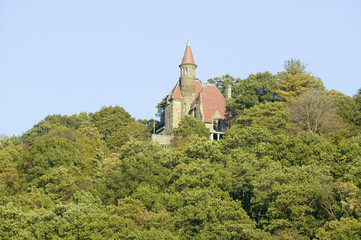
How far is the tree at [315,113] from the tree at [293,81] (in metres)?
3.55

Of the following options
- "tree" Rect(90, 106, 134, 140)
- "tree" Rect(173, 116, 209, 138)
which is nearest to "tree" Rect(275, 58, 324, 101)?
"tree" Rect(173, 116, 209, 138)

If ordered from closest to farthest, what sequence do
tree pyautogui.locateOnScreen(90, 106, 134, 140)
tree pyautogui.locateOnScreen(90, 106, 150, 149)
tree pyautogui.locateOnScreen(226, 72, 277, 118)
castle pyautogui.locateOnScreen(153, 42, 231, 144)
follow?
tree pyautogui.locateOnScreen(226, 72, 277, 118) → tree pyautogui.locateOnScreen(90, 106, 150, 149) → castle pyautogui.locateOnScreen(153, 42, 231, 144) → tree pyautogui.locateOnScreen(90, 106, 134, 140)

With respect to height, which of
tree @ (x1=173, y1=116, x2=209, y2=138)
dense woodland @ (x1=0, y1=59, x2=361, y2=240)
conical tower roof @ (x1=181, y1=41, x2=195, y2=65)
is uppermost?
conical tower roof @ (x1=181, y1=41, x2=195, y2=65)

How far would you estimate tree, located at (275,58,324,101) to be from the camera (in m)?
79.2

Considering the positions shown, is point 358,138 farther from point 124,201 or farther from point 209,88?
point 209,88

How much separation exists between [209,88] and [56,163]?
2221cm

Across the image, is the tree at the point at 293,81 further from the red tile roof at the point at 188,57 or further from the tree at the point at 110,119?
the tree at the point at 110,119

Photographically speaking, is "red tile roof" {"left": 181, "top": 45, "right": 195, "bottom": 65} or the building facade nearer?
the building facade

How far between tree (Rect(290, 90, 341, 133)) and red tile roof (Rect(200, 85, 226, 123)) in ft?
33.4

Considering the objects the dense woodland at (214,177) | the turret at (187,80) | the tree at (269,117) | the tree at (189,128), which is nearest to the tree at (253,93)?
the dense woodland at (214,177)

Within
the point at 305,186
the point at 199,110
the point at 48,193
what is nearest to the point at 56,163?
the point at 48,193

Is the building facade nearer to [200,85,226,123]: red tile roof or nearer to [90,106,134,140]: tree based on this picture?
[200,85,226,123]: red tile roof

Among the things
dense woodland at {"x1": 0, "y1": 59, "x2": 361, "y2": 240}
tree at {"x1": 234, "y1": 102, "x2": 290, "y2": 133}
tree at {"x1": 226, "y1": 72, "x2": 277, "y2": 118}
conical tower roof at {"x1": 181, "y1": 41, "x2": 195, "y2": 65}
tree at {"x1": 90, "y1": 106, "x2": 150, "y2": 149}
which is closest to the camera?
dense woodland at {"x1": 0, "y1": 59, "x2": 361, "y2": 240}

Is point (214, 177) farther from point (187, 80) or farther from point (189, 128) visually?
point (187, 80)
